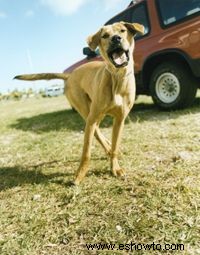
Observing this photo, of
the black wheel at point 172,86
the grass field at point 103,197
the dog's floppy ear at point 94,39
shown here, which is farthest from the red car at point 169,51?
the dog's floppy ear at point 94,39

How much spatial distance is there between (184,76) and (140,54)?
43.7 inches

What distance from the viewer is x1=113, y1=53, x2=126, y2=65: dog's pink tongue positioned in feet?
11.0

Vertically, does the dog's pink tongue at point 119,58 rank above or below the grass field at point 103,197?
above

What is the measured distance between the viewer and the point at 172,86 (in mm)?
6375

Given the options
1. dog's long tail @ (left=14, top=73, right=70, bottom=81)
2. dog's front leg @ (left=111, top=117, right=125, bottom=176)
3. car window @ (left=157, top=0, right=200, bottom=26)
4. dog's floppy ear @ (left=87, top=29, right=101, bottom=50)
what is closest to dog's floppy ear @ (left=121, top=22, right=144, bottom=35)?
dog's floppy ear @ (left=87, top=29, right=101, bottom=50)

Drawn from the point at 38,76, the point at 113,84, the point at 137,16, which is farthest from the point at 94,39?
the point at 137,16

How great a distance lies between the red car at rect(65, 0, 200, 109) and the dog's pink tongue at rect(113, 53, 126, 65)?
9.19ft

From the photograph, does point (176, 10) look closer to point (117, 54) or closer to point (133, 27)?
point (133, 27)

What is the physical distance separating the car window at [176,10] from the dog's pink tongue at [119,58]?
3038mm

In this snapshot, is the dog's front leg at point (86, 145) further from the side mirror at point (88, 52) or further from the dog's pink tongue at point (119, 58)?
the side mirror at point (88, 52)

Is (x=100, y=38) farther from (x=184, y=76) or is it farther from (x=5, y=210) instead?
(x=184, y=76)

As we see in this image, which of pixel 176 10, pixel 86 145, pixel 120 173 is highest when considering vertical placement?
pixel 176 10

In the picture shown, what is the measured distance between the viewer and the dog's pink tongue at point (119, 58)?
3.34m

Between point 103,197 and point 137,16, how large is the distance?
5008mm
